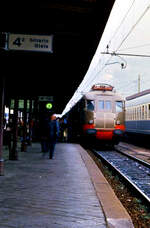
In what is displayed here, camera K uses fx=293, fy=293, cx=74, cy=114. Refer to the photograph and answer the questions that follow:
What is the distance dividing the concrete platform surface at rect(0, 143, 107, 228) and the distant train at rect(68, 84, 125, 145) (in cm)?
868

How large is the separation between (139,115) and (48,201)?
1622cm

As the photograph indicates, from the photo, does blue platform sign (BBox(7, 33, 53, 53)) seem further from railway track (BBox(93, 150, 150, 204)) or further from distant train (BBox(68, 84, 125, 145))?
distant train (BBox(68, 84, 125, 145))

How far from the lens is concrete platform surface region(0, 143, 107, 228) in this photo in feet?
11.6

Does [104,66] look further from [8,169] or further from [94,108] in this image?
[8,169]

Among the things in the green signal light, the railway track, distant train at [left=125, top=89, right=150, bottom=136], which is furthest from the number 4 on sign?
distant train at [left=125, top=89, right=150, bottom=136]

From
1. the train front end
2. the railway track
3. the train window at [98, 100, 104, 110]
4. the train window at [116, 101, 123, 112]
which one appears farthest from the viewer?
the train window at [116, 101, 123, 112]

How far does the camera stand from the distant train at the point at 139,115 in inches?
711

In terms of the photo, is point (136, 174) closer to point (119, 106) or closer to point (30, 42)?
point (30, 42)

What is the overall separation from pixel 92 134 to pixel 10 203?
11.5 m

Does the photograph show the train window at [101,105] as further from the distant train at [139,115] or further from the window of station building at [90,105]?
the distant train at [139,115]

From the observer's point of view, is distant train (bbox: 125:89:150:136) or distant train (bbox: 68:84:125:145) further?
distant train (bbox: 125:89:150:136)

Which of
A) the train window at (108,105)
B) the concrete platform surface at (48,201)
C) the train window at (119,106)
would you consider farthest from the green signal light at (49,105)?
the concrete platform surface at (48,201)

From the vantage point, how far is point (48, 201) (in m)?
4.50

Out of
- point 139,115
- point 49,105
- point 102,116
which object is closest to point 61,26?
point 49,105
